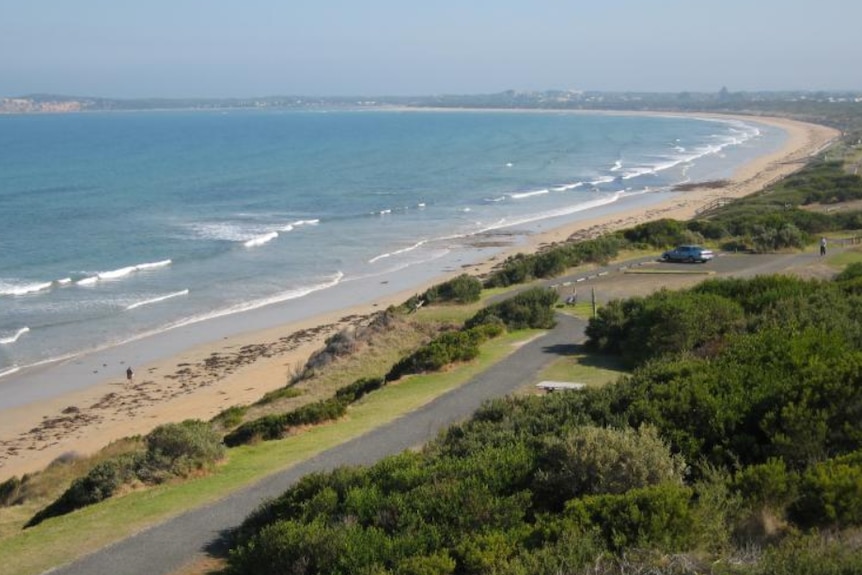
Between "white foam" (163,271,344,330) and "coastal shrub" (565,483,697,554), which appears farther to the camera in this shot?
"white foam" (163,271,344,330)

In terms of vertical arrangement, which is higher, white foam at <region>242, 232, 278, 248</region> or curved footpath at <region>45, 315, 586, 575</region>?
curved footpath at <region>45, 315, 586, 575</region>

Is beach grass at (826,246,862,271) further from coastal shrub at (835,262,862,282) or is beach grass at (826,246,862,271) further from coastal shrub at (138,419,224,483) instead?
coastal shrub at (138,419,224,483)

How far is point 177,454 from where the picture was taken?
A: 13516 mm

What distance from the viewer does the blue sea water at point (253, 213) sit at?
38.1 m

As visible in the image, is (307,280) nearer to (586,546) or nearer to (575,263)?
(575,263)

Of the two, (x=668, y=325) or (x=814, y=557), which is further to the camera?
(x=668, y=325)

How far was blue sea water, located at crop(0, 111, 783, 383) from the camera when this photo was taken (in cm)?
3812

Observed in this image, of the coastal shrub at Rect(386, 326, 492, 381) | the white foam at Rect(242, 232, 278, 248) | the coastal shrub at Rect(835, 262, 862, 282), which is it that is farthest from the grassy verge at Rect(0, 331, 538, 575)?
the white foam at Rect(242, 232, 278, 248)

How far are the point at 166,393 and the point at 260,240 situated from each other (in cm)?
2555

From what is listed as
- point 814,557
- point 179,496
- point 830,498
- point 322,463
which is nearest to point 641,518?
point 814,557

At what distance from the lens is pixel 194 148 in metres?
124

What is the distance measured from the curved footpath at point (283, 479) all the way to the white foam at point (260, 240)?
31805mm

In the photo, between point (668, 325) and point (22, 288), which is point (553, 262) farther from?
point (22, 288)

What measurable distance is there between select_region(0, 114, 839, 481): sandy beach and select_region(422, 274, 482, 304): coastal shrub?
13.1 feet
